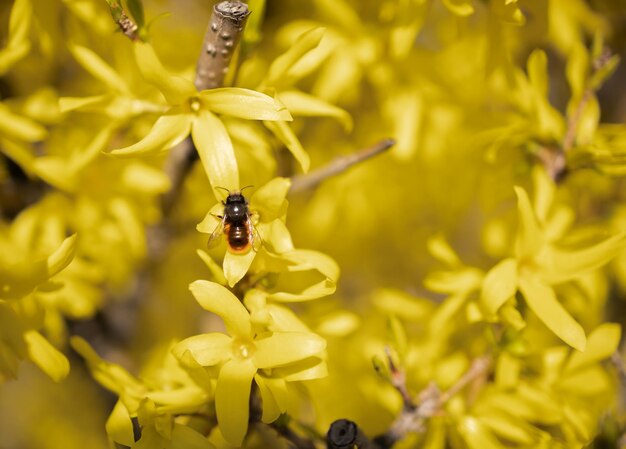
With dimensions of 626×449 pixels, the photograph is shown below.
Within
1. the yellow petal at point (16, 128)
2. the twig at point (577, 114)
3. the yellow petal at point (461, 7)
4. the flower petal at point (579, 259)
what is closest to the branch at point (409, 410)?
the flower petal at point (579, 259)

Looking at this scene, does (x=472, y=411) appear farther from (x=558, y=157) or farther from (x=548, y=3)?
(x=548, y=3)

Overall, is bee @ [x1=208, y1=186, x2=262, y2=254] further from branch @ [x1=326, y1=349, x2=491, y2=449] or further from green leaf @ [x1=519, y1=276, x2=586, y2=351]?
green leaf @ [x1=519, y1=276, x2=586, y2=351]

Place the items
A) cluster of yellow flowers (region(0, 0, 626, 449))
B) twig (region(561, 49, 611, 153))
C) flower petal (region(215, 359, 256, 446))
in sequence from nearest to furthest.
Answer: flower petal (region(215, 359, 256, 446))
cluster of yellow flowers (region(0, 0, 626, 449))
twig (region(561, 49, 611, 153))

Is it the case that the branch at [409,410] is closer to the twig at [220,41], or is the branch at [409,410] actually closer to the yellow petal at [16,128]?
the twig at [220,41]

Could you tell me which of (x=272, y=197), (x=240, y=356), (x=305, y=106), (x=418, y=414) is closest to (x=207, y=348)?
(x=240, y=356)

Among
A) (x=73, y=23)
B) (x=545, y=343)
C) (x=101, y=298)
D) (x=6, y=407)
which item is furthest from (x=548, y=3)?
(x=6, y=407)

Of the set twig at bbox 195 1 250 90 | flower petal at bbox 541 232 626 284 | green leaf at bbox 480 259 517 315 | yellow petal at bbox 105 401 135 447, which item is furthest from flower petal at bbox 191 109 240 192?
flower petal at bbox 541 232 626 284

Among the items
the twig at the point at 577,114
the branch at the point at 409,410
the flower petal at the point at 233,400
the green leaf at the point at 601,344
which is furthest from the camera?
the twig at the point at 577,114

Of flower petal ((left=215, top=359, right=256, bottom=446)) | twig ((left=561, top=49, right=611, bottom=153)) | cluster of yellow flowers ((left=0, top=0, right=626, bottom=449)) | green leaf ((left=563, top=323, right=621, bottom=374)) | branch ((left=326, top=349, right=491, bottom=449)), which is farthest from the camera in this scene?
twig ((left=561, top=49, right=611, bottom=153))
